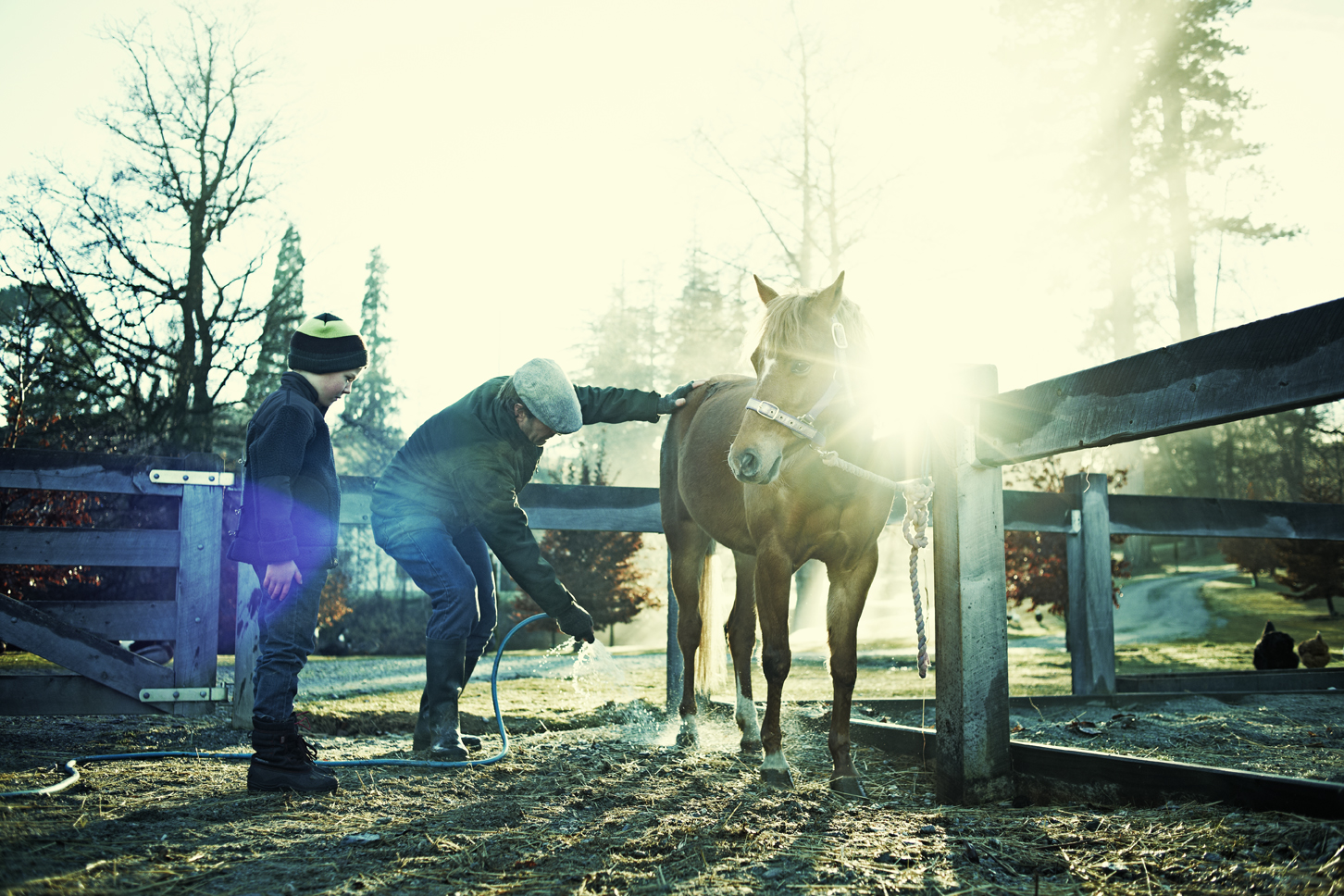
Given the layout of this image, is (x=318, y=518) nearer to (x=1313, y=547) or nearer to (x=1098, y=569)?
(x=1098, y=569)

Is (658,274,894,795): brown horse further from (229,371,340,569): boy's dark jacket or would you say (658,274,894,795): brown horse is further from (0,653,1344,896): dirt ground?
(229,371,340,569): boy's dark jacket

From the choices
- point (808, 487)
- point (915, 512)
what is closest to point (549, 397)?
point (808, 487)

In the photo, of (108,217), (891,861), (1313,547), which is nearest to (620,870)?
(891,861)

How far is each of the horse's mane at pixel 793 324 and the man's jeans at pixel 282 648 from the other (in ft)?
7.11

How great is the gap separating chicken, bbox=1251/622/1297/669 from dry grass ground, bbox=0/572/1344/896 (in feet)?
12.3

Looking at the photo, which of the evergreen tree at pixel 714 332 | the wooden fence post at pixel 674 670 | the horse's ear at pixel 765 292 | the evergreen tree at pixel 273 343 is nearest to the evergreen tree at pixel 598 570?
the evergreen tree at pixel 714 332

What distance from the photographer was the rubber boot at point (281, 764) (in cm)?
319

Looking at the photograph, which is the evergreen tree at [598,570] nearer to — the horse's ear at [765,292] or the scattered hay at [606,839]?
the horse's ear at [765,292]

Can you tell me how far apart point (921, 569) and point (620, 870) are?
1755mm

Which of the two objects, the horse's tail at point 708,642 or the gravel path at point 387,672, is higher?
the horse's tail at point 708,642

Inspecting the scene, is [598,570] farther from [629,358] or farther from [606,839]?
[629,358]

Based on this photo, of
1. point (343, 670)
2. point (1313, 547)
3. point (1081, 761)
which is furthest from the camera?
point (1313, 547)

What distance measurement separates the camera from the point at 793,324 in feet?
11.4

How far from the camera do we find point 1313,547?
1373 centimetres
